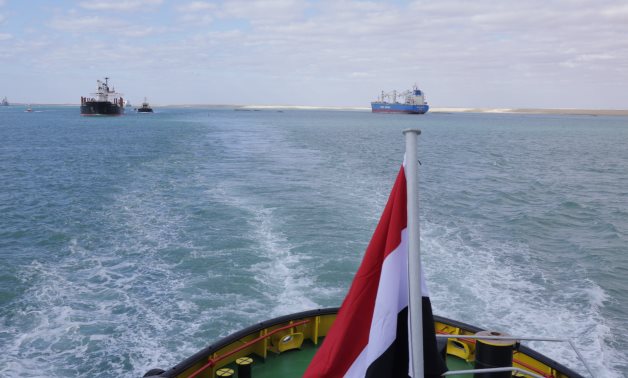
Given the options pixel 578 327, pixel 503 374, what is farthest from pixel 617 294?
pixel 503 374

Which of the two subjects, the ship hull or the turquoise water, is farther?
the ship hull

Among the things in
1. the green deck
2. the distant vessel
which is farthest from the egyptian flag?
the distant vessel

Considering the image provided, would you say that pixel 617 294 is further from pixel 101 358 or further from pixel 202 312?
pixel 101 358

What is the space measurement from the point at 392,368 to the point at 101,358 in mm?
10575

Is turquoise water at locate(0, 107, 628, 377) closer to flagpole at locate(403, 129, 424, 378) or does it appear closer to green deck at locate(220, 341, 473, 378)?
green deck at locate(220, 341, 473, 378)

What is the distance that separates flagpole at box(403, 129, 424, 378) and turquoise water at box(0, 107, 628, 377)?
1015 cm

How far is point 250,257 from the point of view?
773 inches

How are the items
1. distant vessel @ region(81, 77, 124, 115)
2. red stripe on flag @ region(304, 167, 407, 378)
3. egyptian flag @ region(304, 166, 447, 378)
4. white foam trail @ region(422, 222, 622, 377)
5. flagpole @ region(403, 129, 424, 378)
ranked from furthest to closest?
distant vessel @ region(81, 77, 124, 115) < white foam trail @ region(422, 222, 622, 377) < red stripe on flag @ region(304, 167, 407, 378) < egyptian flag @ region(304, 166, 447, 378) < flagpole @ region(403, 129, 424, 378)

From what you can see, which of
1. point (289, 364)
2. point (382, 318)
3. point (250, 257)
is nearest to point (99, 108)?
point (250, 257)

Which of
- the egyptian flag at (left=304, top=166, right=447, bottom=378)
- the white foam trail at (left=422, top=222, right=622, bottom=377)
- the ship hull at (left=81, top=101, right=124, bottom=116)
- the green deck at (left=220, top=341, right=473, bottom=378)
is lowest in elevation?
the white foam trail at (left=422, top=222, right=622, bottom=377)

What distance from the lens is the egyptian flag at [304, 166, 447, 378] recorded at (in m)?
3.99

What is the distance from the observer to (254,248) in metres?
20.6

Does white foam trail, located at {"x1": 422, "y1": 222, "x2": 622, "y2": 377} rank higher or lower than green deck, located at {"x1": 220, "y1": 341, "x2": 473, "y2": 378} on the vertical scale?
lower

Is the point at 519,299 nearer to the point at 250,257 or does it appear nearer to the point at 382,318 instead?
the point at 250,257
